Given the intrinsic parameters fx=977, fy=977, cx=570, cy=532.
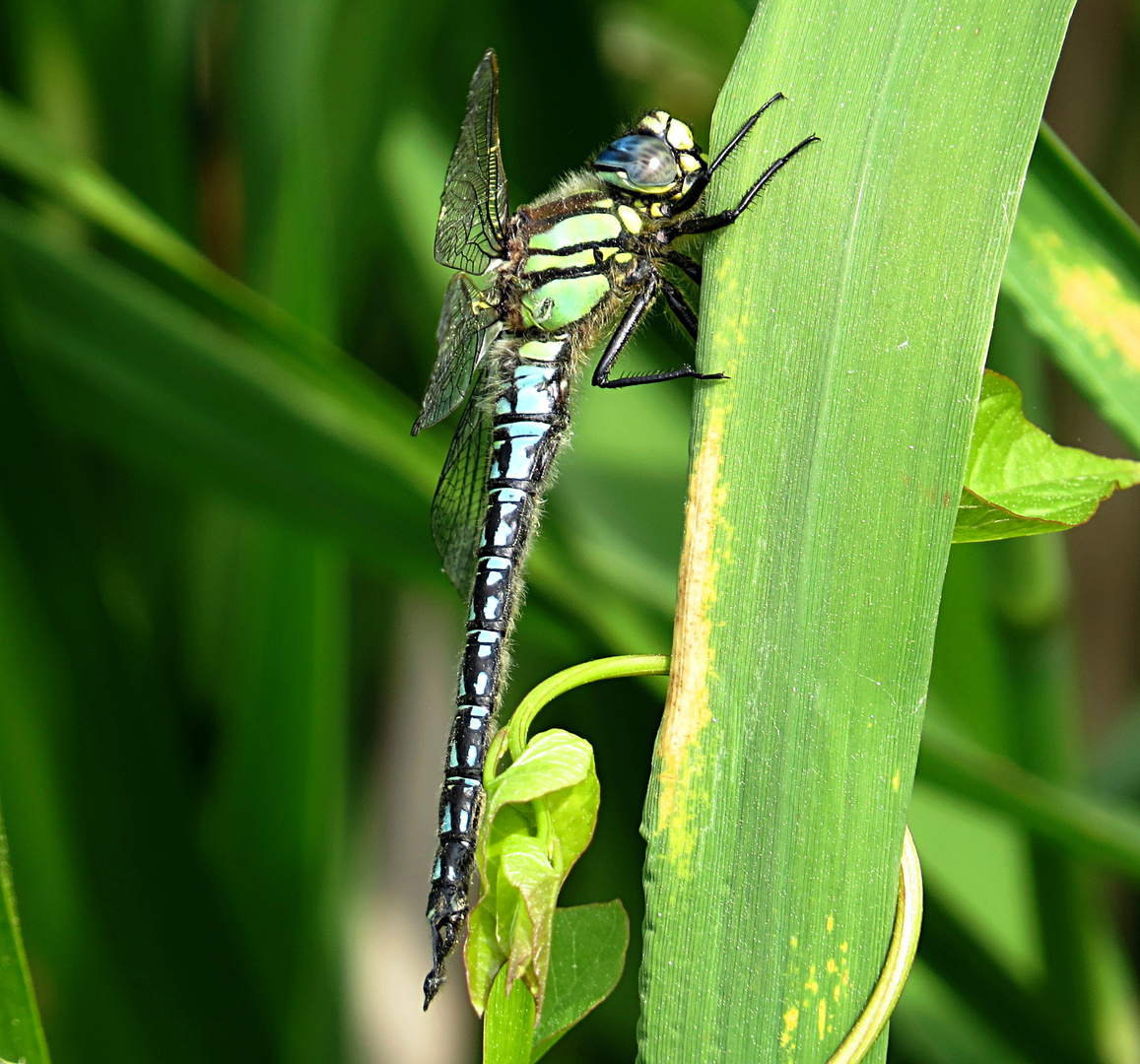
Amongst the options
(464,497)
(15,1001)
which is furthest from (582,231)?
(15,1001)

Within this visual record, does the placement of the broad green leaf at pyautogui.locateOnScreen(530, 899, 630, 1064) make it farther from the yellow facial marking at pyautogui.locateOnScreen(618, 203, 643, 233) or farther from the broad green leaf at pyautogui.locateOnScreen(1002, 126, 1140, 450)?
the yellow facial marking at pyautogui.locateOnScreen(618, 203, 643, 233)

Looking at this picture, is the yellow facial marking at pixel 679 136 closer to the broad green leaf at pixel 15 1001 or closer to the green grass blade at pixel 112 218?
the green grass blade at pixel 112 218

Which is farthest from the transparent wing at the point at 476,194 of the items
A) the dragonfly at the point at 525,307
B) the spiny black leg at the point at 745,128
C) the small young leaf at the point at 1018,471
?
the small young leaf at the point at 1018,471

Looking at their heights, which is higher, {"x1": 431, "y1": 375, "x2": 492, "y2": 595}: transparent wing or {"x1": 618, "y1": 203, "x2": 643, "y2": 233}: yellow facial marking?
{"x1": 618, "y1": 203, "x2": 643, "y2": 233}: yellow facial marking

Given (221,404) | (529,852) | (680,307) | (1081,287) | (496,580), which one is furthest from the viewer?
(221,404)

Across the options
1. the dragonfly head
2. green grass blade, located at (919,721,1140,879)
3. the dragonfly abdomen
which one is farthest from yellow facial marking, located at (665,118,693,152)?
green grass blade, located at (919,721,1140,879)

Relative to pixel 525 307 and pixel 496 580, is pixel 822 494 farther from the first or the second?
pixel 525 307
